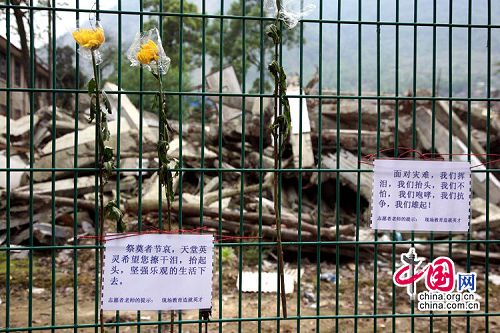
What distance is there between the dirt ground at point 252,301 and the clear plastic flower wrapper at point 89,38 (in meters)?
3.07

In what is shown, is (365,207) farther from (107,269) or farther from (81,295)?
(107,269)

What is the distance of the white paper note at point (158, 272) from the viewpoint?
2.78 meters

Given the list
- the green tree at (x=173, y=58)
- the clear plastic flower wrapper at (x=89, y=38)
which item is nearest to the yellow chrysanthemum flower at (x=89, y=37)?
the clear plastic flower wrapper at (x=89, y=38)

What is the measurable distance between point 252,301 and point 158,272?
4.02 m

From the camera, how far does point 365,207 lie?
922cm

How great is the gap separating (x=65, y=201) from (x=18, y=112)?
7822mm

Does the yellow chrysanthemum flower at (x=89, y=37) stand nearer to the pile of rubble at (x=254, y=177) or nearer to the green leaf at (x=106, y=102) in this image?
the green leaf at (x=106, y=102)

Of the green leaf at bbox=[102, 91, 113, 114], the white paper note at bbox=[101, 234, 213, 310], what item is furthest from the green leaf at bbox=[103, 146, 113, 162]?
the white paper note at bbox=[101, 234, 213, 310]

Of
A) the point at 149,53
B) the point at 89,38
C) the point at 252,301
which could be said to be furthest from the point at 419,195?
the point at 252,301

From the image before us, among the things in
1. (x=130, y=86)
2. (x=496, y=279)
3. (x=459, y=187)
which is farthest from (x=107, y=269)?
(x=130, y=86)

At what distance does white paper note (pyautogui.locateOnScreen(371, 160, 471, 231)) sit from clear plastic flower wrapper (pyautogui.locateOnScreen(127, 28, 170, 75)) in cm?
125

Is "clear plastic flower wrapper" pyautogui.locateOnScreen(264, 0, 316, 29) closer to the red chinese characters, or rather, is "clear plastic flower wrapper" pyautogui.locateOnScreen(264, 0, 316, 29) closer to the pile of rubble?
the red chinese characters

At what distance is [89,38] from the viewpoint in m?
2.56

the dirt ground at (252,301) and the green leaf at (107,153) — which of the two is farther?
the dirt ground at (252,301)
